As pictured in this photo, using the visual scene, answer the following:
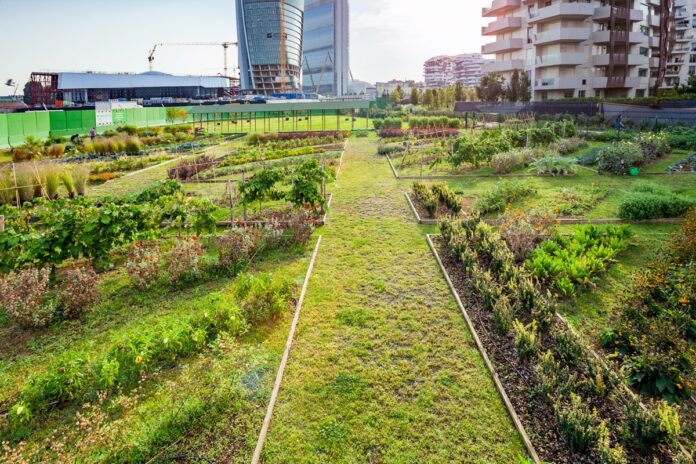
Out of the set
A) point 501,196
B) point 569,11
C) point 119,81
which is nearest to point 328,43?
point 119,81

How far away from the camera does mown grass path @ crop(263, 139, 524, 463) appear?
3932 mm

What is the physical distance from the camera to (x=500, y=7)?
50688mm

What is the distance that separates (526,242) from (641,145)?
1328 cm

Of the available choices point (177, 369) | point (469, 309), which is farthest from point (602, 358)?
point (177, 369)

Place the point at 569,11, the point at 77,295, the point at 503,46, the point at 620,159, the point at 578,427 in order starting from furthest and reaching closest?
the point at 503,46 < the point at 569,11 < the point at 620,159 < the point at 77,295 < the point at 578,427

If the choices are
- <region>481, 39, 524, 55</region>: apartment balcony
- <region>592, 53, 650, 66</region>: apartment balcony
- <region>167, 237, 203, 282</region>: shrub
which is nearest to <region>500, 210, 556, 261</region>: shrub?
<region>167, 237, 203, 282</region>: shrub

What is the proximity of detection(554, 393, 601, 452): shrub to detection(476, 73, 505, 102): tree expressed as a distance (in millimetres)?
48179

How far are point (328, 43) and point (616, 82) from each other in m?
133

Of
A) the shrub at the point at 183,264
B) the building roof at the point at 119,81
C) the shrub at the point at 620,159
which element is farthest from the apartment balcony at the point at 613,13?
the building roof at the point at 119,81

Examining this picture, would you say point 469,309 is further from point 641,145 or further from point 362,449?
point 641,145

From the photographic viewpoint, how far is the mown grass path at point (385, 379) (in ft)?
12.9

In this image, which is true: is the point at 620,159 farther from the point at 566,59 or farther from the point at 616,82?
the point at 616,82

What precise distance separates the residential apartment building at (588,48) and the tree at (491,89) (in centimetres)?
319

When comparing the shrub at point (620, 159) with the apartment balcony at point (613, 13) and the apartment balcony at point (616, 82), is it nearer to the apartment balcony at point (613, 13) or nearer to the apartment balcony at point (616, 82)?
the apartment balcony at point (616, 82)
